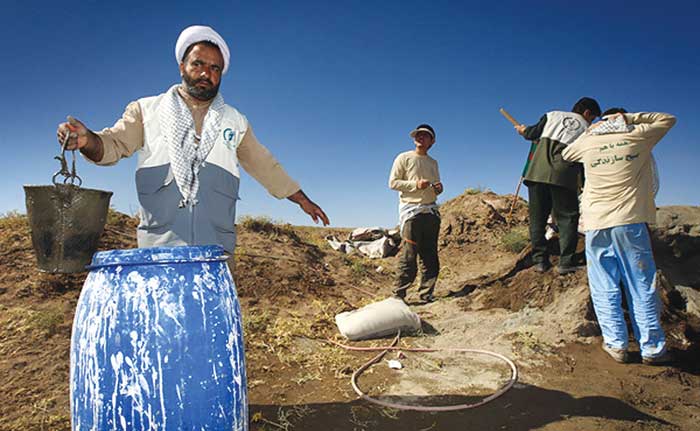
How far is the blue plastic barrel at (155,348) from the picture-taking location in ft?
4.57

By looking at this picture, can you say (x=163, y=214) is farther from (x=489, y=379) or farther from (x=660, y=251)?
(x=660, y=251)

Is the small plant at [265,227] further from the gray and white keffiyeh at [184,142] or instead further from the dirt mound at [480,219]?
the gray and white keffiyeh at [184,142]

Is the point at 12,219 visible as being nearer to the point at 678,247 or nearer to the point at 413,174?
the point at 413,174

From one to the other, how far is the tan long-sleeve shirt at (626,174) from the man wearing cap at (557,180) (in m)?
0.96

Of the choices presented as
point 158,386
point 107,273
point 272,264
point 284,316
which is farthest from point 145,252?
point 272,264

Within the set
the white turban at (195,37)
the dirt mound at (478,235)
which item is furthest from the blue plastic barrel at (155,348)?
the dirt mound at (478,235)

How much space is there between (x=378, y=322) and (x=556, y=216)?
101 inches

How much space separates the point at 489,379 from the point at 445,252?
7.61m

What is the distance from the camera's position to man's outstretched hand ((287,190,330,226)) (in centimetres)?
293

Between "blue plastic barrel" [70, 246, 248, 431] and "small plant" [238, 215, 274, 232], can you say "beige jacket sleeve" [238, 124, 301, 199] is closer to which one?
"blue plastic barrel" [70, 246, 248, 431]

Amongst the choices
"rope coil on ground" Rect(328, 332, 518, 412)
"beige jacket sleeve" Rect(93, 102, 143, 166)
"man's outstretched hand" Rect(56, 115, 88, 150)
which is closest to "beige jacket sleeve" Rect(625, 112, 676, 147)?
"rope coil on ground" Rect(328, 332, 518, 412)

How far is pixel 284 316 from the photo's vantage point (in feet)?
18.3

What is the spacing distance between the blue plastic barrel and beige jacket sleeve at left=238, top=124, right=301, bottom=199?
1316 mm

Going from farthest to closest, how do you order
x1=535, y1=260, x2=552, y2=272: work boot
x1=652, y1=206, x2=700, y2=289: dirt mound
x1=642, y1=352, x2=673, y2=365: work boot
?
x1=652, y1=206, x2=700, y2=289: dirt mound → x1=535, y1=260, x2=552, y2=272: work boot → x1=642, y1=352, x2=673, y2=365: work boot
